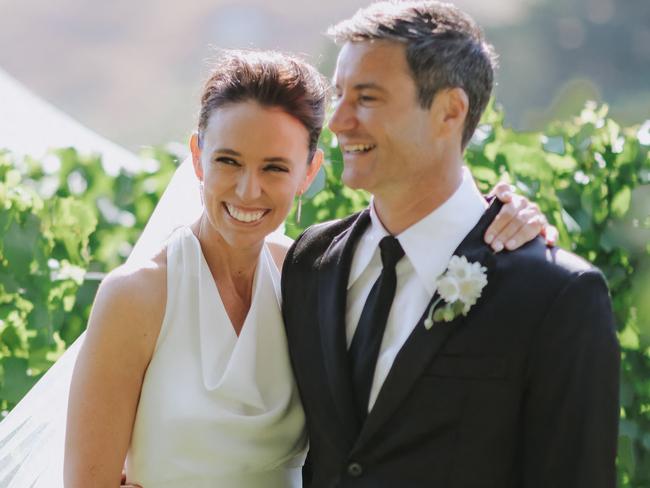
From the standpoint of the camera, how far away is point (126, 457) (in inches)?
125

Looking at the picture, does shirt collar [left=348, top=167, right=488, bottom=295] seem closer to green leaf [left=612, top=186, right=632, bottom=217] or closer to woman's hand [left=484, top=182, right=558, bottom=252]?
woman's hand [left=484, top=182, right=558, bottom=252]

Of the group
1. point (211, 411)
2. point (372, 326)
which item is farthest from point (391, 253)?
point (211, 411)

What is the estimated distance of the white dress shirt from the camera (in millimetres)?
2893

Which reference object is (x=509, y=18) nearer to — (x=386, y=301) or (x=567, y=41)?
(x=567, y=41)

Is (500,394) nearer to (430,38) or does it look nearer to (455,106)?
(455,106)

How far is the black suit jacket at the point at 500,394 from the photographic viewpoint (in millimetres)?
2660

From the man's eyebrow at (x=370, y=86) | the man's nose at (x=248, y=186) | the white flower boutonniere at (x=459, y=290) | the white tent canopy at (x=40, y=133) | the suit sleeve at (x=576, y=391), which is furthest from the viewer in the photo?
the white tent canopy at (x=40, y=133)

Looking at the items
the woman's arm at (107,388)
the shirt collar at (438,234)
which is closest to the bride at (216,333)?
the woman's arm at (107,388)

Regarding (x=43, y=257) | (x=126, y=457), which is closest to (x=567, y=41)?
(x=43, y=257)

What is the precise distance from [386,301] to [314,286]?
0.28 metres

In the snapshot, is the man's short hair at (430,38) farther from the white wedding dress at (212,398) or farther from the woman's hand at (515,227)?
the white wedding dress at (212,398)

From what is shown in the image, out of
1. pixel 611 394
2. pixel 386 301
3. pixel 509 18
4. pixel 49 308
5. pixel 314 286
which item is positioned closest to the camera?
pixel 611 394

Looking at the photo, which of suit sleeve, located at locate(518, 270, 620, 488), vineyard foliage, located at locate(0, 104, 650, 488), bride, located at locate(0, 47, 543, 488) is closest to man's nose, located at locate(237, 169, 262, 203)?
bride, located at locate(0, 47, 543, 488)

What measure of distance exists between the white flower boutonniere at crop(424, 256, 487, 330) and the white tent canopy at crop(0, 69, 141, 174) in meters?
2.11
